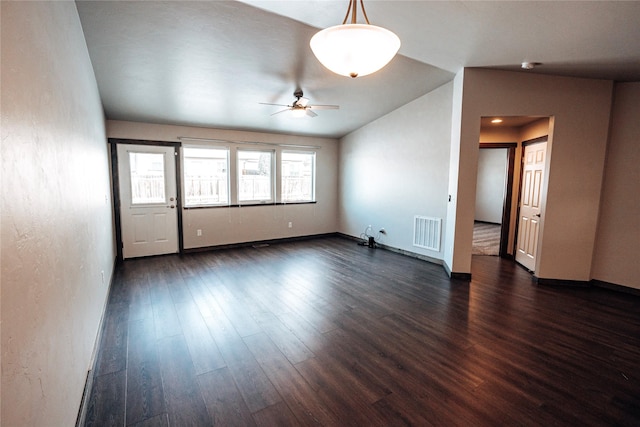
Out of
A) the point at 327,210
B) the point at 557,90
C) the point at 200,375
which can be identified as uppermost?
the point at 557,90

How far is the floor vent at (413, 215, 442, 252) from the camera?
4.97 metres

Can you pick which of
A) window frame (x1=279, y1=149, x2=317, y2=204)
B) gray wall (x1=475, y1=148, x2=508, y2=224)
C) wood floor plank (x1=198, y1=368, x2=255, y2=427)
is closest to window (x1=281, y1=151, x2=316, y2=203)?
window frame (x1=279, y1=149, x2=317, y2=204)

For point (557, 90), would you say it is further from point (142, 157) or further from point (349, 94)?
point (142, 157)

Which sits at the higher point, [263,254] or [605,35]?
[605,35]

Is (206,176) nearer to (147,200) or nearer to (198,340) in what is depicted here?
(147,200)

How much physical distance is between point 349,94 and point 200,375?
422 centimetres

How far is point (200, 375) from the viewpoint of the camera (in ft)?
7.04

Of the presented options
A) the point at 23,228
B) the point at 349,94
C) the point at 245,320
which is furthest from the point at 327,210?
the point at 23,228

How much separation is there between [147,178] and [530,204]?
255 inches

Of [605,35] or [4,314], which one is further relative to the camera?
[605,35]

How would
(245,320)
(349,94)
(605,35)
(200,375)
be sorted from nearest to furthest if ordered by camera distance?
(200,375)
(605,35)
(245,320)
(349,94)

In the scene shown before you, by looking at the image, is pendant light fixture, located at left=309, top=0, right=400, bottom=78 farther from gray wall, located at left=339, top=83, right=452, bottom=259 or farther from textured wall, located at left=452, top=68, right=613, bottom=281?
gray wall, located at left=339, top=83, right=452, bottom=259

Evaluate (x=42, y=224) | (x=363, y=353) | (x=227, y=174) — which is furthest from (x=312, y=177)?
(x=42, y=224)

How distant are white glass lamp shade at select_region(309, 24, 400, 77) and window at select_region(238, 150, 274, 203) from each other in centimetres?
462
